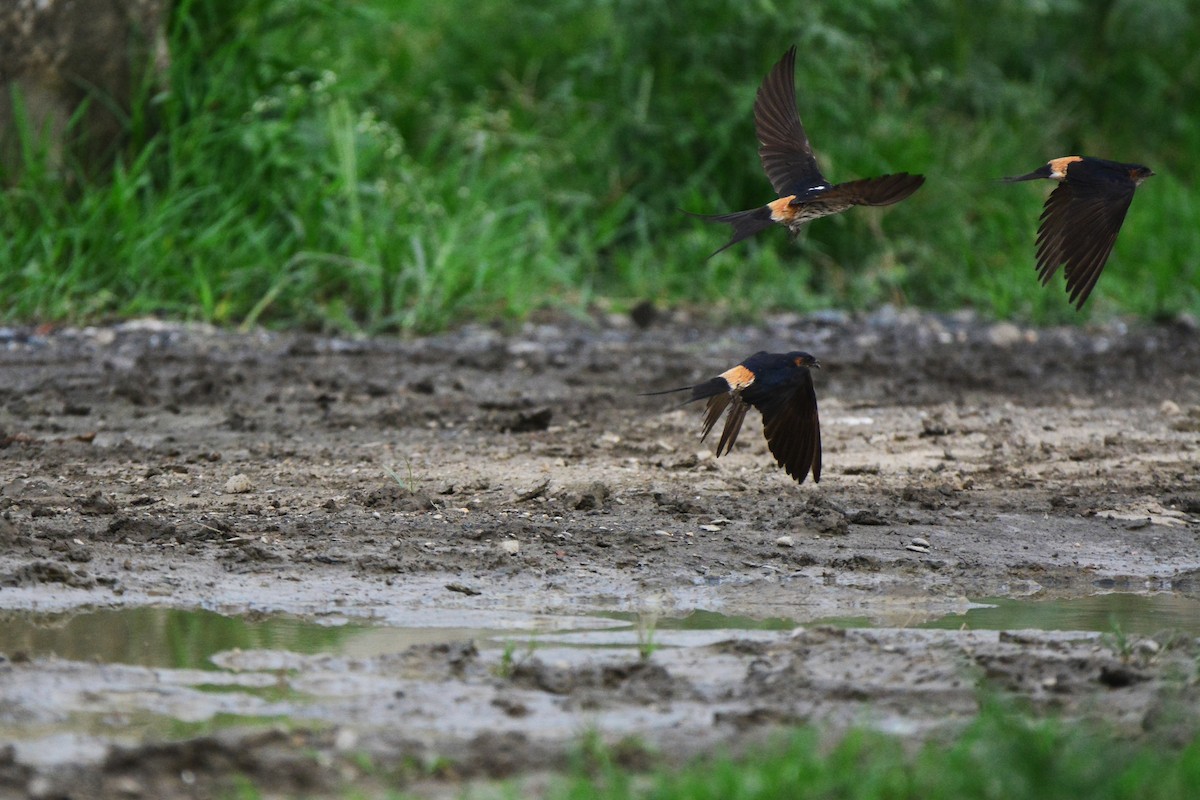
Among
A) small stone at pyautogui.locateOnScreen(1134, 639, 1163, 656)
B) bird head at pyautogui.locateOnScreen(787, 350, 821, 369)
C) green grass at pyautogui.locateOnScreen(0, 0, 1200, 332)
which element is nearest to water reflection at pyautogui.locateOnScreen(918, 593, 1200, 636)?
small stone at pyautogui.locateOnScreen(1134, 639, 1163, 656)

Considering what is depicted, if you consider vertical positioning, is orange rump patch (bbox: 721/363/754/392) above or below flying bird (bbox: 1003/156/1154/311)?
below

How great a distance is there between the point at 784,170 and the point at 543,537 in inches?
47.6

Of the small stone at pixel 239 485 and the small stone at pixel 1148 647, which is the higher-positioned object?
the small stone at pixel 1148 647

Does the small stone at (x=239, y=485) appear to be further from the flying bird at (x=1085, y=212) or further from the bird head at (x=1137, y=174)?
the bird head at (x=1137, y=174)

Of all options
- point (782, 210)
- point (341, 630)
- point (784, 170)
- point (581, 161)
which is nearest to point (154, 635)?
point (341, 630)

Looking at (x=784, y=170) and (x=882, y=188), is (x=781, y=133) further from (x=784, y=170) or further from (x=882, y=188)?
(x=882, y=188)

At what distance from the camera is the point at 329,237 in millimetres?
A: 7199

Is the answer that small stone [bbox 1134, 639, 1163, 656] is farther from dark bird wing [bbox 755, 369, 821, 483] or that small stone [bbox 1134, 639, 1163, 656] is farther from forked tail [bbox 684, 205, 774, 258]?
forked tail [bbox 684, 205, 774, 258]

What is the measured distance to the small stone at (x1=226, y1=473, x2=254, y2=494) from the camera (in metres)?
4.19

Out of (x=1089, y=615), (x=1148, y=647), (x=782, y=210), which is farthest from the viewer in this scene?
(x=782, y=210)

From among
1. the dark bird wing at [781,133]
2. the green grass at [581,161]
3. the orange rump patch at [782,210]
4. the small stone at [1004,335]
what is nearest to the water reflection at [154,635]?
the orange rump patch at [782,210]

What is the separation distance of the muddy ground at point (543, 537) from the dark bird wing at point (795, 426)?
19cm

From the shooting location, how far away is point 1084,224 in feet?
13.0

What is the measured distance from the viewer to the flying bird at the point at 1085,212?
393cm
